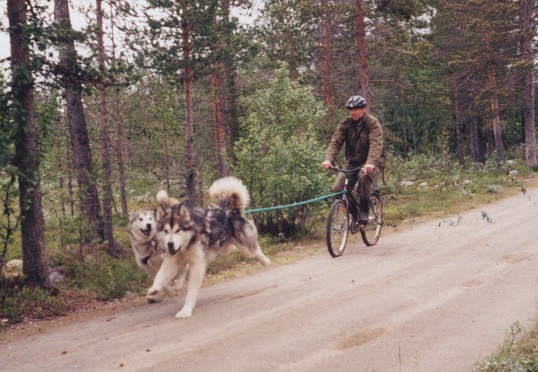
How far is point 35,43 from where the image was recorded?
6.72m

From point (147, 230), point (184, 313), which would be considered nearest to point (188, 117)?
point (147, 230)

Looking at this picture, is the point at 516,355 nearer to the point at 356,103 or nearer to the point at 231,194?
the point at 231,194

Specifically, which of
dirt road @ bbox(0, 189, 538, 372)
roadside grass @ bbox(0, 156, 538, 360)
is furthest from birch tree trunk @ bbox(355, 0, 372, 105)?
dirt road @ bbox(0, 189, 538, 372)

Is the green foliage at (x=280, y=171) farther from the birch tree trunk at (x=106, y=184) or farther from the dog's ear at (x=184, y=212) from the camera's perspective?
the dog's ear at (x=184, y=212)

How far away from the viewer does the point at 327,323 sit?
17.4ft

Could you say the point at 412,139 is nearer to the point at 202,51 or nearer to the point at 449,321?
the point at 202,51

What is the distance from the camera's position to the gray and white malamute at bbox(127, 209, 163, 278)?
277 inches

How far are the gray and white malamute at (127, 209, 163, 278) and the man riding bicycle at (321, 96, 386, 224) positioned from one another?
3.26 metres

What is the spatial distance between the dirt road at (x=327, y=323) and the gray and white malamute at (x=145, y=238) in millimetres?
725

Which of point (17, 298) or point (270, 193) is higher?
point (270, 193)

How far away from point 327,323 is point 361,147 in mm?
4545

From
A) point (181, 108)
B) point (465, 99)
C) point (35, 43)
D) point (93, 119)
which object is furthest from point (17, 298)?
point (465, 99)

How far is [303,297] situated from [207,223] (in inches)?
62.2

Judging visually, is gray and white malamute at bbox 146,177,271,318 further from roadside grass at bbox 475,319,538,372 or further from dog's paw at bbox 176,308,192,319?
roadside grass at bbox 475,319,538,372
